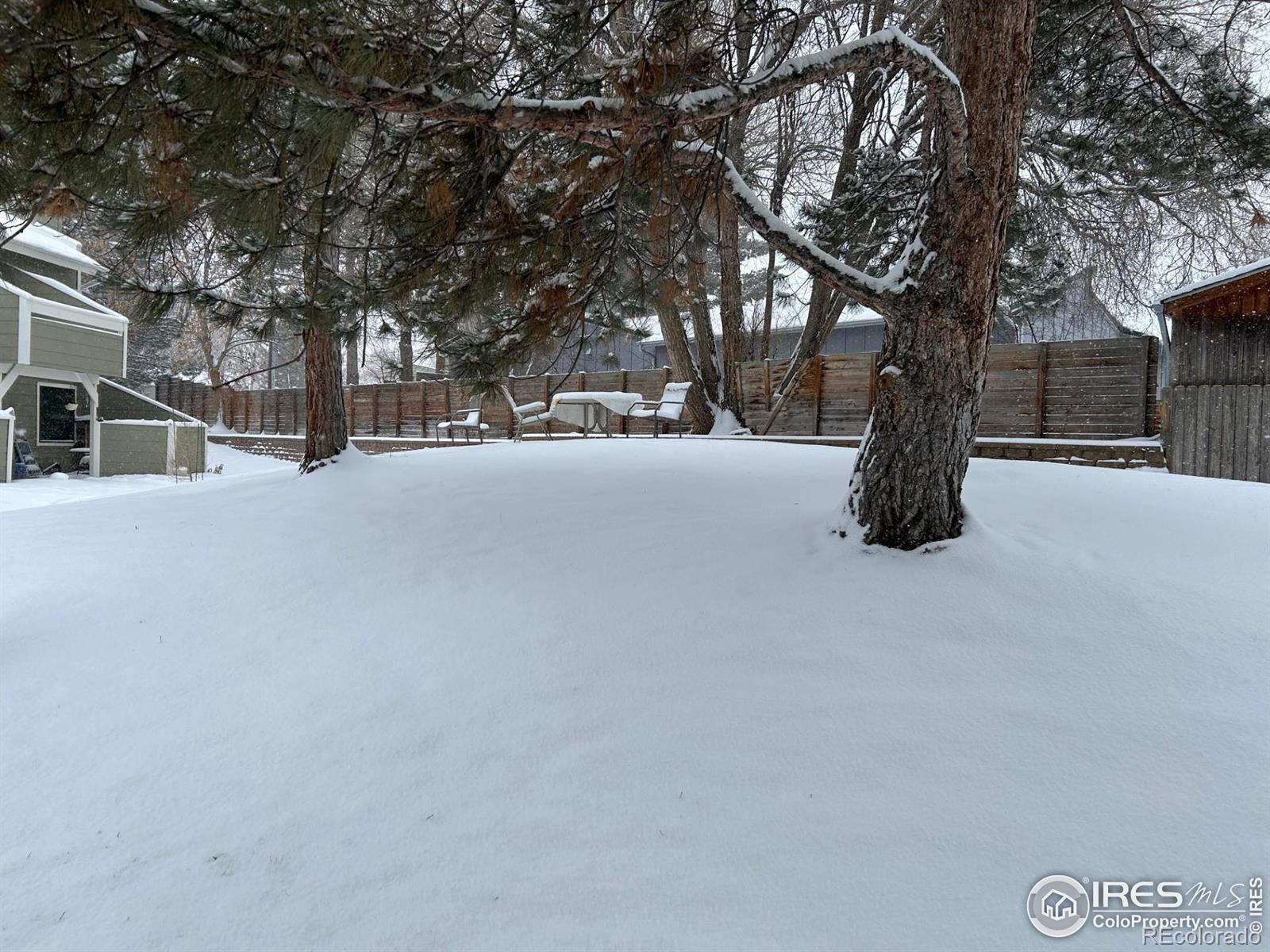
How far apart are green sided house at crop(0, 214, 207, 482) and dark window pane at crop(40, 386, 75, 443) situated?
0.05ft

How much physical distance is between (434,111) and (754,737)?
2680 millimetres

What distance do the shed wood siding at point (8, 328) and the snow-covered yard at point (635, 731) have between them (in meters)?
8.83

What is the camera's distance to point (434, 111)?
2762 mm

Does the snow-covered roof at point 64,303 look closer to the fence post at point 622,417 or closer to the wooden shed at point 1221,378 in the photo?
the fence post at point 622,417

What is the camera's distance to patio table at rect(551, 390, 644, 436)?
955 centimetres

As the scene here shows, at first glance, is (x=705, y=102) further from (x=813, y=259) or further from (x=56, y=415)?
(x=56, y=415)

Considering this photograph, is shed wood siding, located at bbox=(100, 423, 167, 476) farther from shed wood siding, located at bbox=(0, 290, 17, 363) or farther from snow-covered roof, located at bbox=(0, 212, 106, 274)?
snow-covered roof, located at bbox=(0, 212, 106, 274)

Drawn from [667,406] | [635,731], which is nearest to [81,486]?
[667,406]

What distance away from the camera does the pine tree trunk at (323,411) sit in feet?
18.7

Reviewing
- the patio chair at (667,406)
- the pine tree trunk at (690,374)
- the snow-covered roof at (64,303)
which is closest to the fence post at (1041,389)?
the pine tree trunk at (690,374)

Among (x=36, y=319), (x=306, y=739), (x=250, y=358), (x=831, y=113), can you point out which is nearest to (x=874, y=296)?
(x=306, y=739)

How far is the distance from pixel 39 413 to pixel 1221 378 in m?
17.6

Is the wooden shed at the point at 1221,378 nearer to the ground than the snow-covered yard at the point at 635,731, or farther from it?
farther from it

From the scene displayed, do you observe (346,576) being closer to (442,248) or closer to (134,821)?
(134,821)
